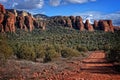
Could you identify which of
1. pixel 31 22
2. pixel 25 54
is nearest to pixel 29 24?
pixel 31 22

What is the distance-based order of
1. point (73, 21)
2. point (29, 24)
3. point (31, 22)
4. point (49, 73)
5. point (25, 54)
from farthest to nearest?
point (73, 21), point (31, 22), point (29, 24), point (25, 54), point (49, 73)

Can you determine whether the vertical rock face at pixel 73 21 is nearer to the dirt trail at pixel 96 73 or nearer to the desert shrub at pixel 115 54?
the desert shrub at pixel 115 54

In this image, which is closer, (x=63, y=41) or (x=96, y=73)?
(x=96, y=73)

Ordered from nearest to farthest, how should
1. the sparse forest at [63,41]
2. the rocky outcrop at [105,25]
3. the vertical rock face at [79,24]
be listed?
the sparse forest at [63,41]
the vertical rock face at [79,24]
the rocky outcrop at [105,25]

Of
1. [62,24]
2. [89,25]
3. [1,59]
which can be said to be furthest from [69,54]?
[89,25]

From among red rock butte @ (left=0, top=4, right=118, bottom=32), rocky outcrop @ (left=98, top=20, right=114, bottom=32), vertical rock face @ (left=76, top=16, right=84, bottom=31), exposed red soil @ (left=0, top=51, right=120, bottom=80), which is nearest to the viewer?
exposed red soil @ (left=0, top=51, right=120, bottom=80)

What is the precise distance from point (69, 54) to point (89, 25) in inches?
3733

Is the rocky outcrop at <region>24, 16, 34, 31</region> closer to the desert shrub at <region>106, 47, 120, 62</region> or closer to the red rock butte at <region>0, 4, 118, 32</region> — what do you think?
the red rock butte at <region>0, 4, 118, 32</region>

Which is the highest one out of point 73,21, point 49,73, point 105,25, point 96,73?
point 73,21

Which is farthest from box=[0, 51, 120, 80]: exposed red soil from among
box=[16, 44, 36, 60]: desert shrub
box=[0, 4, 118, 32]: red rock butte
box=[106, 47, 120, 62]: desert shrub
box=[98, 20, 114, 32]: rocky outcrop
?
box=[98, 20, 114, 32]: rocky outcrop

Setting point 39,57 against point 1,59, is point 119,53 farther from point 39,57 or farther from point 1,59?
point 39,57

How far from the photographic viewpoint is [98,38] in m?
109

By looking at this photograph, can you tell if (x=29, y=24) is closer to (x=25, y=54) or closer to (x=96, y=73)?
(x=25, y=54)

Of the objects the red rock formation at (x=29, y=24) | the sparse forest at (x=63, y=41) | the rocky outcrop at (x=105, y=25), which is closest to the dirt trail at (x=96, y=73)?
the sparse forest at (x=63, y=41)
